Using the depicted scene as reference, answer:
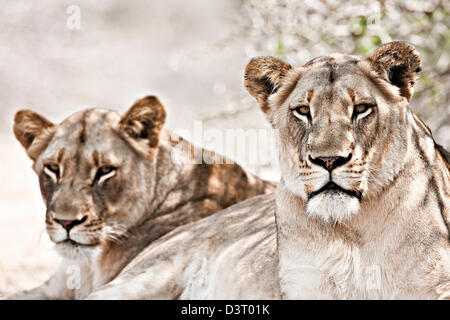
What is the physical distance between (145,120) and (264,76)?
4.38 ft

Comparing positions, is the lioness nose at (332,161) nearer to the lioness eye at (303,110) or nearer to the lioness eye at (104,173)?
the lioness eye at (303,110)

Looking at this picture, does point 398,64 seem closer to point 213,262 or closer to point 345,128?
point 345,128

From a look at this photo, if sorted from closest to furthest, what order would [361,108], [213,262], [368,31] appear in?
[361,108] → [213,262] → [368,31]

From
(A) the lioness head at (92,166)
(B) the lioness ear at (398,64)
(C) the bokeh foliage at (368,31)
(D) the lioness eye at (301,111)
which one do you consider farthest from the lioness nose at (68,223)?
(C) the bokeh foliage at (368,31)

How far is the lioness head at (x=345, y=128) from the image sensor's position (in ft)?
10.5

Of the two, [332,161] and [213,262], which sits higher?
[332,161]

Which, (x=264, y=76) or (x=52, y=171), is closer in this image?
(x=264, y=76)

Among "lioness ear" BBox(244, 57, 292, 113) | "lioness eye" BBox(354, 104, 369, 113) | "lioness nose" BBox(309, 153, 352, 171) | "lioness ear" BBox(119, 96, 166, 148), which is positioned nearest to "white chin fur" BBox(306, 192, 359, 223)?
"lioness nose" BBox(309, 153, 352, 171)

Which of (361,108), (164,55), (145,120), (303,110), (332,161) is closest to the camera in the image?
(332,161)

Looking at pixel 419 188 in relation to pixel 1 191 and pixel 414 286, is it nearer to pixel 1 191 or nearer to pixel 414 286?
pixel 414 286

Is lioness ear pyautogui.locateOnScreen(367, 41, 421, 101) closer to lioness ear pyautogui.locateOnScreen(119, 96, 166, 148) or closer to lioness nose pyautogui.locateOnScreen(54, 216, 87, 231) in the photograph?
lioness ear pyautogui.locateOnScreen(119, 96, 166, 148)

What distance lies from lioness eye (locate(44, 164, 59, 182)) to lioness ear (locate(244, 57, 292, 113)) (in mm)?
1443

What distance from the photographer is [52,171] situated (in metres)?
4.75

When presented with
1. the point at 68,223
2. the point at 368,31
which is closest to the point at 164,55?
the point at 368,31
